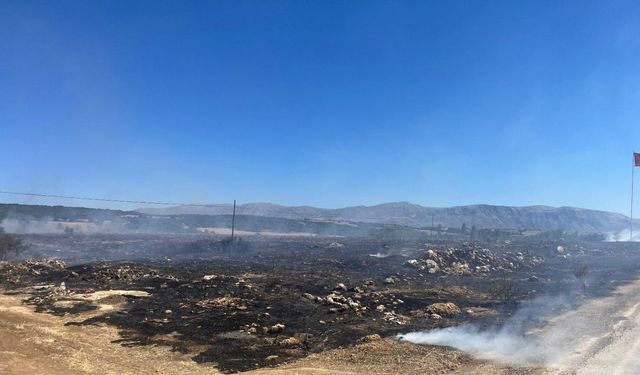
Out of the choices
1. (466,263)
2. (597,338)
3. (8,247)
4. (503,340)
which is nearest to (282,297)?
(503,340)

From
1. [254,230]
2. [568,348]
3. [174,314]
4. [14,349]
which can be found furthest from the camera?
[254,230]

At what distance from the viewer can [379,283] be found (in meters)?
30.4

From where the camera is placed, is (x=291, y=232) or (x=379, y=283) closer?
(x=379, y=283)

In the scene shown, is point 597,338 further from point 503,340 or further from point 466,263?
point 466,263

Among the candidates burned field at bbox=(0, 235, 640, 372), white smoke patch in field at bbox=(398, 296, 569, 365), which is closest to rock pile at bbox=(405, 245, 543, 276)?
burned field at bbox=(0, 235, 640, 372)

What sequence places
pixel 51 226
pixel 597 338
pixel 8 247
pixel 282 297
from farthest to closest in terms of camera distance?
pixel 51 226
pixel 8 247
pixel 282 297
pixel 597 338

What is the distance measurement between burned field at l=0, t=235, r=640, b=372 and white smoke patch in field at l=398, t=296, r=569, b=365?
0.99 meters

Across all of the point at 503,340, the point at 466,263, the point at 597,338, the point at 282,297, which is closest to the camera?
the point at 503,340

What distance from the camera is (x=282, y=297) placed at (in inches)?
950

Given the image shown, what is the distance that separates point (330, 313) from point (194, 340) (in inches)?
277

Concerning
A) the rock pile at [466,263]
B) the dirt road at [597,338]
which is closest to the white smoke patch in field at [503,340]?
the dirt road at [597,338]

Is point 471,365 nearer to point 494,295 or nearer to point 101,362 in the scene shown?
point 101,362

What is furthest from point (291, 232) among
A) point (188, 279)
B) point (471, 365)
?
point (471, 365)

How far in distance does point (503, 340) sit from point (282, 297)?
12.3 metres
